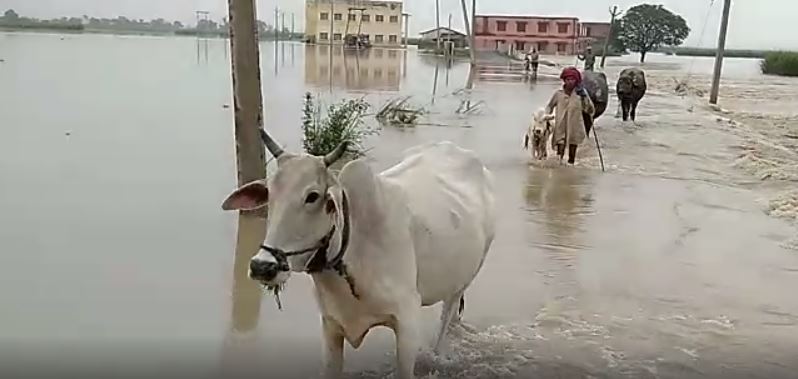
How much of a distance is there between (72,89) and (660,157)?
1117 cm

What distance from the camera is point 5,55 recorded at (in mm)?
28500

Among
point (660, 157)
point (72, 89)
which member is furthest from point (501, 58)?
point (660, 157)

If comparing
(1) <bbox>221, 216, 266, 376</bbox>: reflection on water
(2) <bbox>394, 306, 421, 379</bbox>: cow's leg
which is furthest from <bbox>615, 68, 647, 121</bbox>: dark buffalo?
(2) <bbox>394, 306, 421, 379</bbox>: cow's leg

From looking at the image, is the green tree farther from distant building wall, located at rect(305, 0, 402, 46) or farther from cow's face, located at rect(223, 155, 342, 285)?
cow's face, located at rect(223, 155, 342, 285)

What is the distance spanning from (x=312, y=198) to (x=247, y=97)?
4755 mm

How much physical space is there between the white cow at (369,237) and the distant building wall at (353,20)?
44805 mm

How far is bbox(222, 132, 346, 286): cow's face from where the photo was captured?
10.6 feet

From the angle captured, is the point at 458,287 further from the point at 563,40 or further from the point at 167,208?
the point at 563,40

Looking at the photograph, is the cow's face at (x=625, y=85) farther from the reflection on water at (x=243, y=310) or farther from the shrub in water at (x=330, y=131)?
the reflection on water at (x=243, y=310)

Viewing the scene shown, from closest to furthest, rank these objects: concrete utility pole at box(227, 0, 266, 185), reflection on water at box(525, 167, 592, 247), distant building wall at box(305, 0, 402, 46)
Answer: concrete utility pole at box(227, 0, 266, 185) < reflection on water at box(525, 167, 592, 247) < distant building wall at box(305, 0, 402, 46)

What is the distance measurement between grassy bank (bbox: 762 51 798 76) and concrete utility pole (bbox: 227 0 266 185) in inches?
1743

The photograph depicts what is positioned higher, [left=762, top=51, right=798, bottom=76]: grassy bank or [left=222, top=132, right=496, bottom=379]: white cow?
[left=222, top=132, right=496, bottom=379]: white cow

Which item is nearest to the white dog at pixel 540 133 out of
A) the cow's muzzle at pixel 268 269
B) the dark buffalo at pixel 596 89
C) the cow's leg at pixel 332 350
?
the dark buffalo at pixel 596 89

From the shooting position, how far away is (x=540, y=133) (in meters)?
12.5
